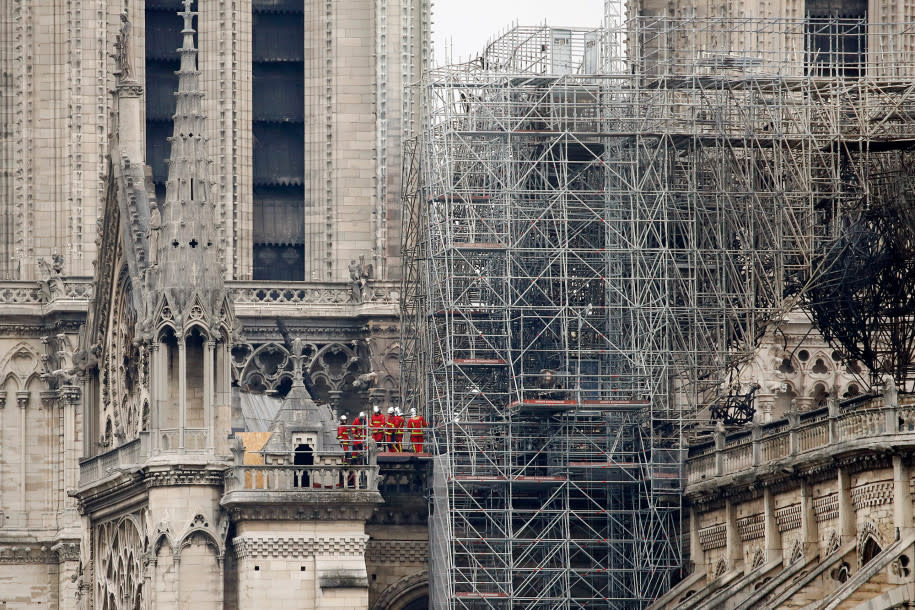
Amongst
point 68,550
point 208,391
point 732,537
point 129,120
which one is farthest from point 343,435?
point 68,550

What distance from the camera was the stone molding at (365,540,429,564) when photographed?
80.9 meters

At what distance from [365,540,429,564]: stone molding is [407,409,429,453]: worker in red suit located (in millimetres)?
2386

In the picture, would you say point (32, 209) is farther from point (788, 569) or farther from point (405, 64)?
point (788, 569)

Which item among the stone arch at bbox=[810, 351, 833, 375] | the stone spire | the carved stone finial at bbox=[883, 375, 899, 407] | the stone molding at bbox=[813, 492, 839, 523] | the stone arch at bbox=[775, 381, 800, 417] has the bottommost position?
the stone molding at bbox=[813, 492, 839, 523]

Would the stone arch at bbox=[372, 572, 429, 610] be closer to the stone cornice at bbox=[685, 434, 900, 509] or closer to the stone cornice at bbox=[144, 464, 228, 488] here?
the stone cornice at bbox=[144, 464, 228, 488]

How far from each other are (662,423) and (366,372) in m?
18.4

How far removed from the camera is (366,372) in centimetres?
9569

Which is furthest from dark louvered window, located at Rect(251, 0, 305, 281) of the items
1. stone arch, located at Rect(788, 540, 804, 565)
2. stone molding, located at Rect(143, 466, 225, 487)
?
stone arch, located at Rect(788, 540, 804, 565)

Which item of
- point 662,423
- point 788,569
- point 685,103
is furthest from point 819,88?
point 788,569

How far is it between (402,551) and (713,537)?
8524 millimetres

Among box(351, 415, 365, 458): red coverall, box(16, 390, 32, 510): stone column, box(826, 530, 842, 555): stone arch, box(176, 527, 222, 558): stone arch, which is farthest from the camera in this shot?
box(16, 390, 32, 510): stone column

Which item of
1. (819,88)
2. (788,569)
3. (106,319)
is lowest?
(788,569)

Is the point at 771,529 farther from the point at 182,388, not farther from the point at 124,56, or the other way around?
the point at 124,56

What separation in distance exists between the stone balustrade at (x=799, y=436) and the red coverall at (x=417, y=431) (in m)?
7.31
